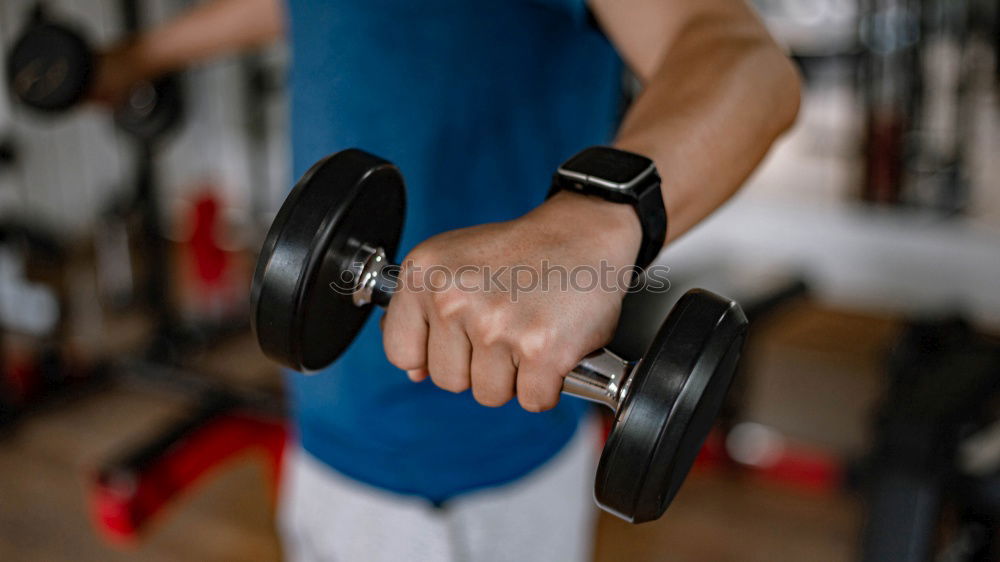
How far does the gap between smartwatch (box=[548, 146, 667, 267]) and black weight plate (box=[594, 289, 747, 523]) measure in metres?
0.05

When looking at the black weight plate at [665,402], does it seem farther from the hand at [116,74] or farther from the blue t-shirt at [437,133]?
the hand at [116,74]

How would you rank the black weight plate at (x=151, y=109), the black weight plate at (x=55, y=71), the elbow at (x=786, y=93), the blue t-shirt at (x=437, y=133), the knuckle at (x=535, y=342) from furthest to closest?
the black weight plate at (x=151, y=109) < the black weight plate at (x=55, y=71) < the blue t-shirt at (x=437, y=133) < the elbow at (x=786, y=93) < the knuckle at (x=535, y=342)

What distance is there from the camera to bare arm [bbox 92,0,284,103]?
3.29 ft

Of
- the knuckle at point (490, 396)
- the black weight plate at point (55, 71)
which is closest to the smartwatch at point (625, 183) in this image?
the knuckle at point (490, 396)

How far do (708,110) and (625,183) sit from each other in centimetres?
10

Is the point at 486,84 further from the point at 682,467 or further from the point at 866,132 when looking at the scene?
the point at 866,132

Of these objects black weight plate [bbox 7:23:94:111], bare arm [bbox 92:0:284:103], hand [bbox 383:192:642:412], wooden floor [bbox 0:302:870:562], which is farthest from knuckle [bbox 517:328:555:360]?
wooden floor [bbox 0:302:870:562]

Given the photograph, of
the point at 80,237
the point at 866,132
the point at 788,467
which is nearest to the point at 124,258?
the point at 80,237

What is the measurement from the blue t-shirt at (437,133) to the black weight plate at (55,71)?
0.42 meters

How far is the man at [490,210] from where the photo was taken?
417 millimetres

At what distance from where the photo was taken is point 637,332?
3.38 feet

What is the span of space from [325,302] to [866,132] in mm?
3419

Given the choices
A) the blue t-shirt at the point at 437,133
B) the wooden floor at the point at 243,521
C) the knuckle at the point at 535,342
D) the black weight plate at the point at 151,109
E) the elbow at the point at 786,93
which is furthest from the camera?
the wooden floor at the point at 243,521

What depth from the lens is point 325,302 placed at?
1.56 feet
